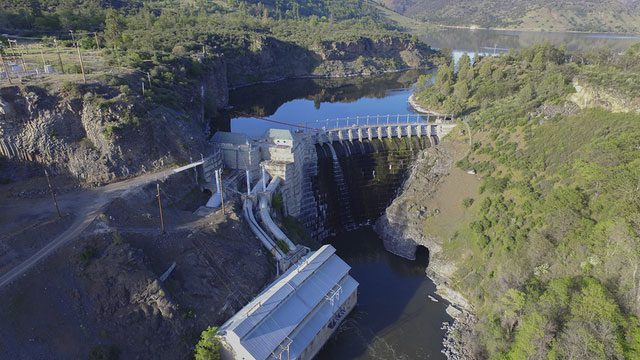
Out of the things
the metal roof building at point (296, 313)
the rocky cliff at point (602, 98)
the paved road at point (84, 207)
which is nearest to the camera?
the paved road at point (84, 207)

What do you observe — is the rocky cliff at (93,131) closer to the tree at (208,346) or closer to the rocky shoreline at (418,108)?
the tree at (208,346)

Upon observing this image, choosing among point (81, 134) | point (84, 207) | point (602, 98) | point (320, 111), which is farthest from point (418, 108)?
point (84, 207)

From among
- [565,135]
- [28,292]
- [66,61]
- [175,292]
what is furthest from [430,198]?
[66,61]

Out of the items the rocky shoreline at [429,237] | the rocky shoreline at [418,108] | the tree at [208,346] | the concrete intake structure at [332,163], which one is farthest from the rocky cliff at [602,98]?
the tree at [208,346]

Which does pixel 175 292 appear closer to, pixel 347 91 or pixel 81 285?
pixel 81 285

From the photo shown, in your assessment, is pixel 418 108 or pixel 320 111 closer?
pixel 320 111

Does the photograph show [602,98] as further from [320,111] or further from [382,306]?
[320,111]
